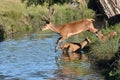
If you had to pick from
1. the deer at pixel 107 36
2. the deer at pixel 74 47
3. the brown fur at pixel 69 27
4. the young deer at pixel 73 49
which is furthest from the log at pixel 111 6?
the brown fur at pixel 69 27

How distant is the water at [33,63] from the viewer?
1592cm

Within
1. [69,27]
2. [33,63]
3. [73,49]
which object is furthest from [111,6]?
[69,27]

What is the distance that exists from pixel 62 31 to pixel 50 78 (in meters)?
8.25

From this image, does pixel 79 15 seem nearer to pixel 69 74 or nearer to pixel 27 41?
pixel 27 41

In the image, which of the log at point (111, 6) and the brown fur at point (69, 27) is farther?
the brown fur at point (69, 27)

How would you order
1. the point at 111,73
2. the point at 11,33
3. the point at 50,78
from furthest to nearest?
the point at 11,33, the point at 50,78, the point at 111,73

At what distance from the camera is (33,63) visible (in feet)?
63.4

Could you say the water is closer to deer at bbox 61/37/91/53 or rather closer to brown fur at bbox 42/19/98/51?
deer at bbox 61/37/91/53

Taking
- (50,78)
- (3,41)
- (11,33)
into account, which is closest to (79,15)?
(11,33)

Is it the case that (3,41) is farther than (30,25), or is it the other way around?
(30,25)

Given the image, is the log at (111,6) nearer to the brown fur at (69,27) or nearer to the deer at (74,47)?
the deer at (74,47)

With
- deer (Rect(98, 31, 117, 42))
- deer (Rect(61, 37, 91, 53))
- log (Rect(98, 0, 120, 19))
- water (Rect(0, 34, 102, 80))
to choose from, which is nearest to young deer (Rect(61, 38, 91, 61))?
deer (Rect(61, 37, 91, 53))

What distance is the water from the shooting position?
15.9 m

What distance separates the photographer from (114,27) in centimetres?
2189
